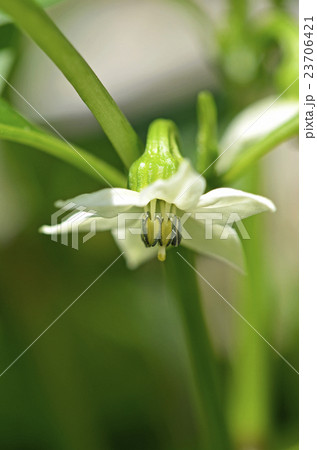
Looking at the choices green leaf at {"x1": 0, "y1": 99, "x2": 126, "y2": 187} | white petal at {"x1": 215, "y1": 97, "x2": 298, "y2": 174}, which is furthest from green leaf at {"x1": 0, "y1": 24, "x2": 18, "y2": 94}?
white petal at {"x1": 215, "y1": 97, "x2": 298, "y2": 174}

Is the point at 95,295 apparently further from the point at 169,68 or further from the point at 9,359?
the point at 169,68

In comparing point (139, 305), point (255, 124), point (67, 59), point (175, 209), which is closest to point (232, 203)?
point (175, 209)

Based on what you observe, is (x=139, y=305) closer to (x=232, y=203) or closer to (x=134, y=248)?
(x=134, y=248)

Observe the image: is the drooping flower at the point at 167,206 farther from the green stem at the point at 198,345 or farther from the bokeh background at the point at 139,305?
the bokeh background at the point at 139,305

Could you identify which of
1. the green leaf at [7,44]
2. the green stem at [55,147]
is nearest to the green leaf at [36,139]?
the green stem at [55,147]
